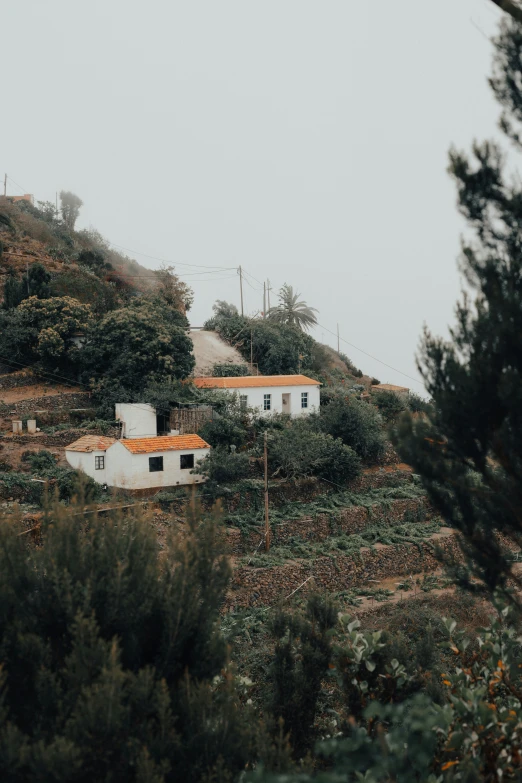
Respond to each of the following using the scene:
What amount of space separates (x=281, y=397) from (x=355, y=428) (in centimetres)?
453

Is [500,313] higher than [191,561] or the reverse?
higher

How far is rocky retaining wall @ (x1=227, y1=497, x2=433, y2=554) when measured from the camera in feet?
68.4

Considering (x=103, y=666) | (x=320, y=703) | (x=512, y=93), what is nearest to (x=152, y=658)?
(x=103, y=666)

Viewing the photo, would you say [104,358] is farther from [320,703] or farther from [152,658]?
[152,658]

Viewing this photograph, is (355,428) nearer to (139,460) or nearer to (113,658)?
(139,460)

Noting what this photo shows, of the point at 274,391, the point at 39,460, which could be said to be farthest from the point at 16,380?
the point at 274,391

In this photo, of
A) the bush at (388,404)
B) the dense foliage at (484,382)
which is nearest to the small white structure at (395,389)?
the bush at (388,404)

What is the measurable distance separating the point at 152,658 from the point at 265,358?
108 feet

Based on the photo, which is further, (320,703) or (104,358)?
(104,358)

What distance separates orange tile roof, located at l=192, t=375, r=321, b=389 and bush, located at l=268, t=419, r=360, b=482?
392cm

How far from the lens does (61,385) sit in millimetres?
29812

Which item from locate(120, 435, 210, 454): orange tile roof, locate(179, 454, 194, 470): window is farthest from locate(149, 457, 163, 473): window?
locate(179, 454, 194, 470): window

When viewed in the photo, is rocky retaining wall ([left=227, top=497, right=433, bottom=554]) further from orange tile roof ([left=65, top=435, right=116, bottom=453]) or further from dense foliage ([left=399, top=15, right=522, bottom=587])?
dense foliage ([left=399, top=15, right=522, bottom=587])

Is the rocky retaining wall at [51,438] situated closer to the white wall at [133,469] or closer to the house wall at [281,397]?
the white wall at [133,469]
